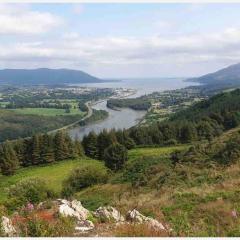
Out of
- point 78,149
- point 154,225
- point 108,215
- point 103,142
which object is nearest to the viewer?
point 154,225

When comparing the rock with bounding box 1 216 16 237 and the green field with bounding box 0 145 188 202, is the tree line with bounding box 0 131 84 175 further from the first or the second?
the rock with bounding box 1 216 16 237

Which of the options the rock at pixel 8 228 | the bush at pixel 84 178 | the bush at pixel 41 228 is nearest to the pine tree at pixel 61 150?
the bush at pixel 84 178

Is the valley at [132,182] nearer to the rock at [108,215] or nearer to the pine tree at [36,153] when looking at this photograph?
the rock at [108,215]

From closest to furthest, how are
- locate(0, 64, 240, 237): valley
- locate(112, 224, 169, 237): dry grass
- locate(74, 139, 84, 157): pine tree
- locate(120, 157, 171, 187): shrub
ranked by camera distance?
locate(112, 224, 169, 237): dry grass, locate(0, 64, 240, 237): valley, locate(120, 157, 171, 187): shrub, locate(74, 139, 84, 157): pine tree

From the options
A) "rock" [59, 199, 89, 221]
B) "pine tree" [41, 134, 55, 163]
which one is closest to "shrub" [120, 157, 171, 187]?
"rock" [59, 199, 89, 221]

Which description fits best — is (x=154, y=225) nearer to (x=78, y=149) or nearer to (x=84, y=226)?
(x=84, y=226)

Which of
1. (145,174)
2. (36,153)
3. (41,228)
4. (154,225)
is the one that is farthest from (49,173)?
(41,228)

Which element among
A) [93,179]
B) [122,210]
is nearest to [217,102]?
[93,179]
